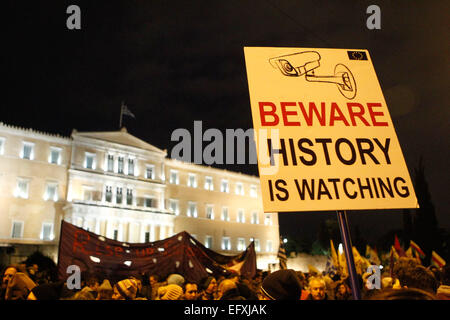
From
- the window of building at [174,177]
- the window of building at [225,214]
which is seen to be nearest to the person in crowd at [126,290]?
the window of building at [174,177]

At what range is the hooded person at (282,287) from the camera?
2.81 metres

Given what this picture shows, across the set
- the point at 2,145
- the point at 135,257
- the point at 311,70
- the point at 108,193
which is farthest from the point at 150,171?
the point at 311,70

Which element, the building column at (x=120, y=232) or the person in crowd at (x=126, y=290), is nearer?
the person in crowd at (x=126, y=290)

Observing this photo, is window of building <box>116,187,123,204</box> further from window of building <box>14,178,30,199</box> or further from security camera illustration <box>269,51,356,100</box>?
security camera illustration <box>269,51,356,100</box>

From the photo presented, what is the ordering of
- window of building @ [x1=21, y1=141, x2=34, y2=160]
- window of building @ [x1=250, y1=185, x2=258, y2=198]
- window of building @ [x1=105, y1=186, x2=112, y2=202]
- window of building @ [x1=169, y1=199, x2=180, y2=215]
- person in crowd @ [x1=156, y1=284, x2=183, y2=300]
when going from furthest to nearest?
window of building @ [x1=250, y1=185, x2=258, y2=198]
window of building @ [x1=169, y1=199, x2=180, y2=215]
window of building @ [x1=105, y1=186, x2=112, y2=202]
window of building @ [x1=21, y1=141, x2=34, y2=160]
person in crowd @ [x1=156, y1=284, x2=183, y2=300]

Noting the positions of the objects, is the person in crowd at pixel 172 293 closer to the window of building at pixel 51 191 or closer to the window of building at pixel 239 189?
the window of building at pixel 51 191

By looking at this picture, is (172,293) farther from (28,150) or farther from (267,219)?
(267,219)

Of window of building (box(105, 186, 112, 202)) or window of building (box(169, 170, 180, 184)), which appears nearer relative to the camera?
window of building (box(105, 186, 112, 202))

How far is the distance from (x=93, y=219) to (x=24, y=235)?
233 inches

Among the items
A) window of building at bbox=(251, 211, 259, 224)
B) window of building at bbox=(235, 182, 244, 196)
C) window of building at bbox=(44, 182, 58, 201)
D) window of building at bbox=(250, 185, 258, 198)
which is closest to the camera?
window of building at bbox=(44, 182, 58, 201)

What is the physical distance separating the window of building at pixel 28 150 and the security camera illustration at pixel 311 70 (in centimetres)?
3752

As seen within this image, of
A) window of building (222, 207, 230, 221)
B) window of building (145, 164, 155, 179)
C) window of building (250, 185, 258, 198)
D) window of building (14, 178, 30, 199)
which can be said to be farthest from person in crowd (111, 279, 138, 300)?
window of building (250, 185, 258, 198)

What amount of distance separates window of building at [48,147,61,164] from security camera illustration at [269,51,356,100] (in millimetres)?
37721

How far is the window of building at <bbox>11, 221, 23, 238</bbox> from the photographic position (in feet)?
106
